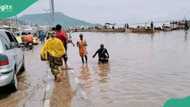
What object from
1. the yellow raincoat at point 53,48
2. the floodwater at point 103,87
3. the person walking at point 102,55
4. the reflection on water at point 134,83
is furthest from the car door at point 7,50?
the person walking at point 102,55

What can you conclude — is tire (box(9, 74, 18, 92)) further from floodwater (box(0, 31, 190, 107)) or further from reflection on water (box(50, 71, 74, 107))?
reflection on water (box(50, 71, 74, 107))

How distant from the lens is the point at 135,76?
13930 millimetres

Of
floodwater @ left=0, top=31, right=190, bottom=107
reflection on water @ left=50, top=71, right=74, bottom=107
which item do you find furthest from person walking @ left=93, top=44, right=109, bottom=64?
reflection on water @ left=50, top=71, right=74, bottom=107

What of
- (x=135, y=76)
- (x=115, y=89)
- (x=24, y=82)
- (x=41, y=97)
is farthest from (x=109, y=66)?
(x=41, y=97)

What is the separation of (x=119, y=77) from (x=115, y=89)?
2.69 m

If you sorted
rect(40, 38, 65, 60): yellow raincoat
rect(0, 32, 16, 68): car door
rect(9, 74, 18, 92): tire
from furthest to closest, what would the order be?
rect(40, 38, 65, 60): yellow raincoat
rect(9, 74, 18, 92): tire
rect(0, 32, 16, 68): car door

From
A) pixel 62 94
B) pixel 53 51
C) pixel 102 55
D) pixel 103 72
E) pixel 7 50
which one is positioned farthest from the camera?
pixel 102 55

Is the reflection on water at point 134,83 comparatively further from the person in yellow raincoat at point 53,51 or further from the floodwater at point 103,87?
the person in yellow raincoat at point 53,51

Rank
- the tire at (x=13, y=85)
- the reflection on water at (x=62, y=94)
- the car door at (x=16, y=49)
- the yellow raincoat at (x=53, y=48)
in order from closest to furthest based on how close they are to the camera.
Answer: the reflection on water at (x=62, y=94) < the tire at (x=13, y=85) < the car door at (x=16, y=49) < the yellow raincoat at (x=53, y=48)

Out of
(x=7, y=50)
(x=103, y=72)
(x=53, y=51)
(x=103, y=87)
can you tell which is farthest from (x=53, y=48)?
(x=103, y=72)

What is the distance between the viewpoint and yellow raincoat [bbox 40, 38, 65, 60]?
1248 centimetres

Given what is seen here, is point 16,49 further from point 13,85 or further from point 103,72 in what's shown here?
point 103,72

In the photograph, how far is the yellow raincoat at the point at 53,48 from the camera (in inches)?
492

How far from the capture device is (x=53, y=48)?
→ 41.2ft
